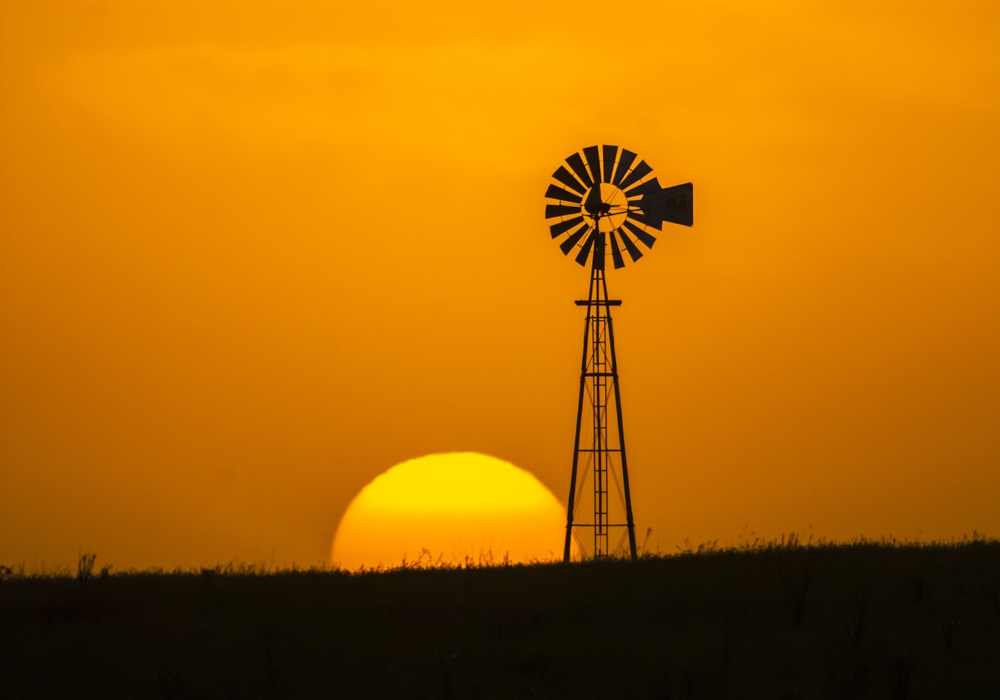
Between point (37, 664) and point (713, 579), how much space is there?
8.24 m

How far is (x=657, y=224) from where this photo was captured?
29938 mm

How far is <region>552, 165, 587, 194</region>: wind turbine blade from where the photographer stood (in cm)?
3031

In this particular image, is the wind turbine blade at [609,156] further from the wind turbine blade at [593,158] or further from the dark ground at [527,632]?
the dark ground at [527,632]

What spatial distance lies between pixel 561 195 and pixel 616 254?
1807 millimetres

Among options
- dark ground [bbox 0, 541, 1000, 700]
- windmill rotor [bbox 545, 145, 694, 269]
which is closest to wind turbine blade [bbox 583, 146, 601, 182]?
windmill rotor [bbox 545, 145, 694, 269]

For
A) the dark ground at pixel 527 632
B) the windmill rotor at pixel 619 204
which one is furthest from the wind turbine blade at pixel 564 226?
the dark ground at pixel 527 632

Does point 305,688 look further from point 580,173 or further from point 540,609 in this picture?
point 580,173

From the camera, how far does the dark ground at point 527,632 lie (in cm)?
1402

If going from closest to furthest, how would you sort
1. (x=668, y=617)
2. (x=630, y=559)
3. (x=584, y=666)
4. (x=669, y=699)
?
(x=669, y=699), (x=584, y=666), (x=668, y=617), (x=630, y=559)

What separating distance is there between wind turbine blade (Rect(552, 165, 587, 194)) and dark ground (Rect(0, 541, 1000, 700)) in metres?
12.3

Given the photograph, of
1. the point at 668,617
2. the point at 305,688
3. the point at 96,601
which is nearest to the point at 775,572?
the point at 668,617

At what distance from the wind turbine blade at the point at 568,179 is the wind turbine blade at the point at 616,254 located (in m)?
1.20

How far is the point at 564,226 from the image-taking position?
30484 mm

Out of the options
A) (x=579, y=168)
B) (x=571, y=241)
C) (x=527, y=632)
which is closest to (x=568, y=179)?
(x=579, y=168)
